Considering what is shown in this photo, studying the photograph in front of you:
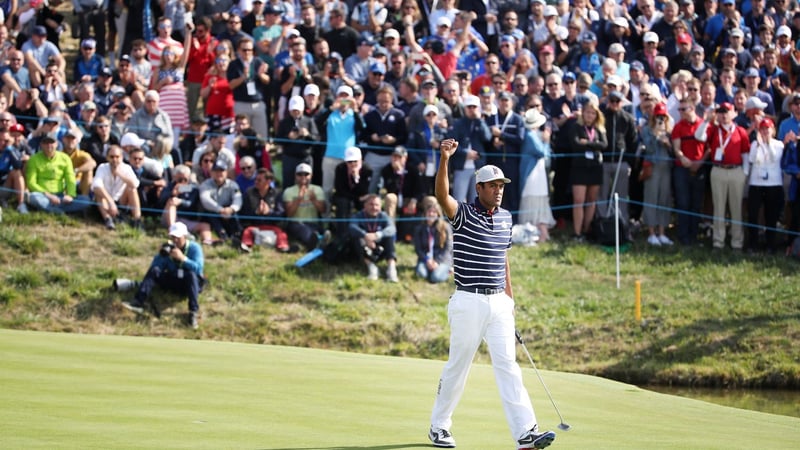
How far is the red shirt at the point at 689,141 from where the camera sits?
76.2 ft

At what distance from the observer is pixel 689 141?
2328 centimetres

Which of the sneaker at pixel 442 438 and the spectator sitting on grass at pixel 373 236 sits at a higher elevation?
the spectator sitting on grass at pixel 373 236

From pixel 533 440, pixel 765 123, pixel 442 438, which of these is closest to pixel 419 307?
pixel 765 123

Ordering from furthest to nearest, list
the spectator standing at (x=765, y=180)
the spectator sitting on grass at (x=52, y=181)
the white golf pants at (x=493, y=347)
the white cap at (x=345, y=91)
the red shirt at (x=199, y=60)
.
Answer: the red shirt at (x=199, y=60)
the spectator standing at (x=765, y=180)
the white cap at (x=345, y=91)
the spectator sitting on grass at (x=52, y=181)
the white golf pants at (x=493, y=347)

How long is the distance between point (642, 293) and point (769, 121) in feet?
12.7

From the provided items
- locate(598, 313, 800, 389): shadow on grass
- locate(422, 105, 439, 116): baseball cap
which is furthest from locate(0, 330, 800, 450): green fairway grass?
locate(422, 105, 439, 116): baseball cap

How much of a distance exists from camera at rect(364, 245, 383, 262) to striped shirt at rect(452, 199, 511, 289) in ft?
34.1

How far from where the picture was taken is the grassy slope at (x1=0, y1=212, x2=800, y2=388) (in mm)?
19797

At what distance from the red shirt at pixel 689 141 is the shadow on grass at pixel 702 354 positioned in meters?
3.69

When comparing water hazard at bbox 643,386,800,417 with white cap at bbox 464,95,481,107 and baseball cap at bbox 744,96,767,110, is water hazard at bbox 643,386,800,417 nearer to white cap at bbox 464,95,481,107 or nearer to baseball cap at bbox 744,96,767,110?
white cap at bbox 464,95,481,107

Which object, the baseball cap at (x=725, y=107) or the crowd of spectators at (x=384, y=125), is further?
the baseball cap at (x=725, y=107)

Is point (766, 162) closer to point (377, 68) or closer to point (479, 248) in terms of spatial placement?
point (377, 68)

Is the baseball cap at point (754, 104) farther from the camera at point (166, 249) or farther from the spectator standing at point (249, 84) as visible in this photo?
the camera at point (166, 249)

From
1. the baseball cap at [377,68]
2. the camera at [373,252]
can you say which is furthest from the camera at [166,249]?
the baseball cap at [377,68]
